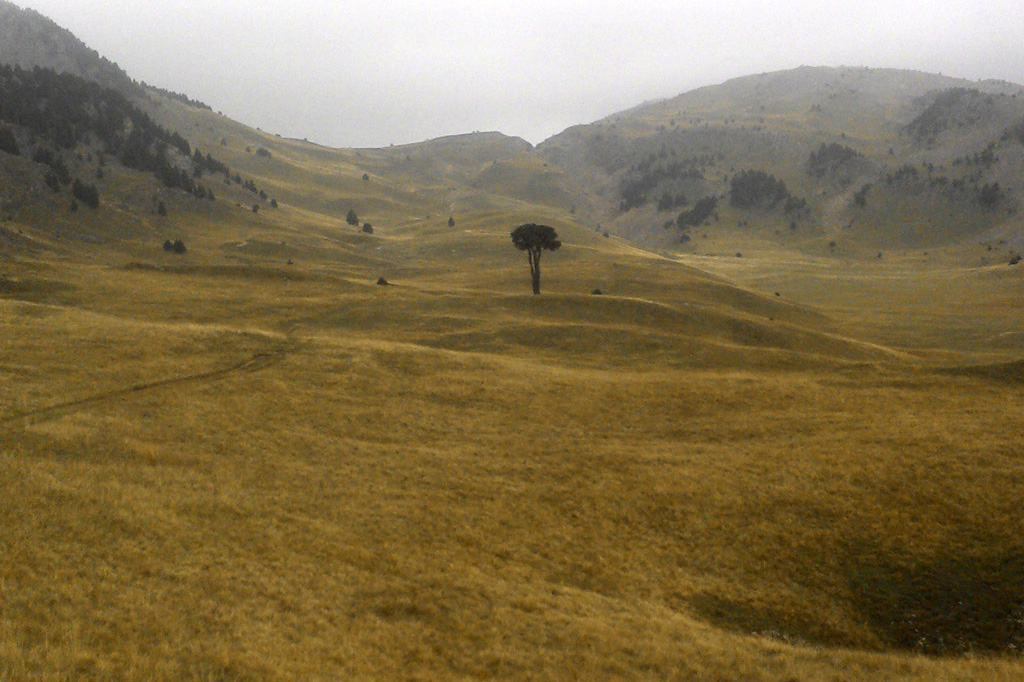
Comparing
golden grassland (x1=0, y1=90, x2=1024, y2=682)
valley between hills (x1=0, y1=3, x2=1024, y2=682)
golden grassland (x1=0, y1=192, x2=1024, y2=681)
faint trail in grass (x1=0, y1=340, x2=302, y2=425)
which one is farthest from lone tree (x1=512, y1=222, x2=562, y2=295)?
faint trail in grass (x1=0, y1=340, x2=302, y2=425)

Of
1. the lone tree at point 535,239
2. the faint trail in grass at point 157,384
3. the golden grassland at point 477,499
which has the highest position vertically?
the lone tree at point 535,239

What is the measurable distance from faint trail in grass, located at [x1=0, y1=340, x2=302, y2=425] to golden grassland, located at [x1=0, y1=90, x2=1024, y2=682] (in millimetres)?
295

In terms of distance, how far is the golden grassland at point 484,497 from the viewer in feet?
70.2

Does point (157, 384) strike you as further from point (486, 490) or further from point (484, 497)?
point (484, 497)

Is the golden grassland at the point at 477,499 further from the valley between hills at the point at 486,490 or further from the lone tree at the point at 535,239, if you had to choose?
the lone tree at the point at 535,239

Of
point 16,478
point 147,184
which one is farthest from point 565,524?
point 147,184

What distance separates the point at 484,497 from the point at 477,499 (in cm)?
49

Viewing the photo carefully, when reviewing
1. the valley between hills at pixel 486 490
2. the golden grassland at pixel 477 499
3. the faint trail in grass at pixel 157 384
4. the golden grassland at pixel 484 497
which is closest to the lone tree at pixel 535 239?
the valley between hills at pixel 486 490

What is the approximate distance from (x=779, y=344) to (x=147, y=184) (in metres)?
127

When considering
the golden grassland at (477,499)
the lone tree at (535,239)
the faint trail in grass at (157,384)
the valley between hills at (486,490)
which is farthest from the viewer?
the lone tree at (535,239)

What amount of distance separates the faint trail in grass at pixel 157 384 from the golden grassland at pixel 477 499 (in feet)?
0.95

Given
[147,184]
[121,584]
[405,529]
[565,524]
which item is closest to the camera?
[121,584]

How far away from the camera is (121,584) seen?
21.5 meters

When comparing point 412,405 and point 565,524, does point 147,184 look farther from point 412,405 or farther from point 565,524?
point 565,524
